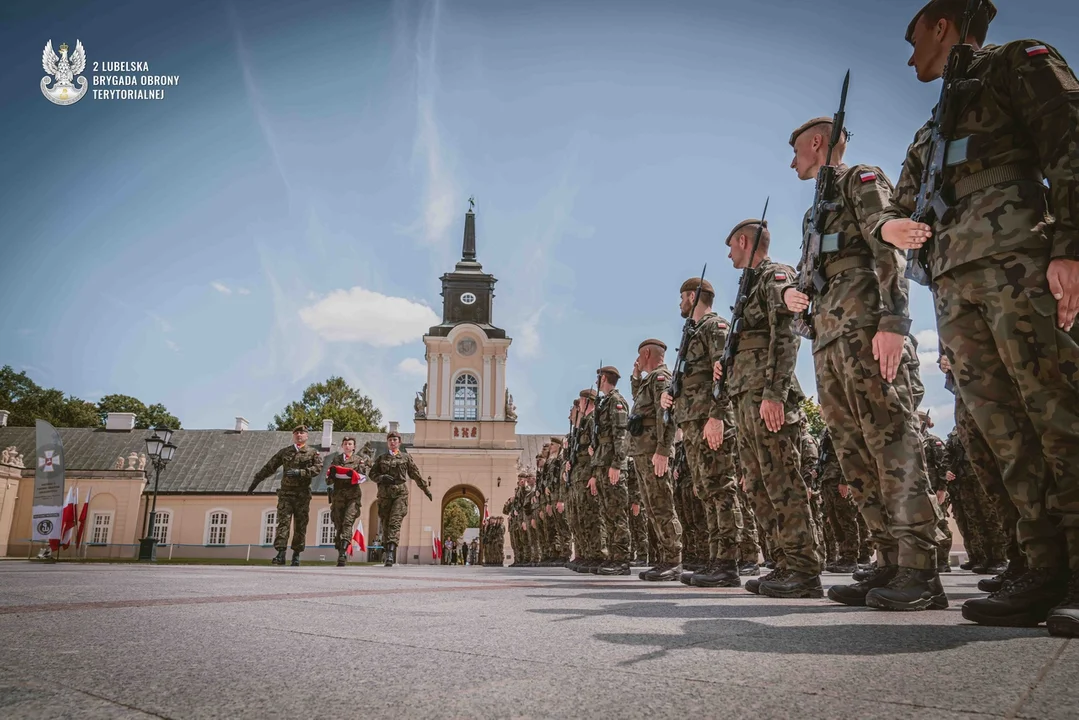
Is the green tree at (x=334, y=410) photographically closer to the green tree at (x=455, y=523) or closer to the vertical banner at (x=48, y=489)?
the green tree at (x=455, y=523)

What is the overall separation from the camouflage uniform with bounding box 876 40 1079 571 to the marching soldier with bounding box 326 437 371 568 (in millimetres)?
11697

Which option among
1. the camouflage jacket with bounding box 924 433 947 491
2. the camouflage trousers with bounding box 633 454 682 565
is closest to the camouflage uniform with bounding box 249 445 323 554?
the camouflage trousers with bounding box 633 454 682 565

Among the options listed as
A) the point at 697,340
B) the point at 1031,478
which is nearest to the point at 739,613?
the point at 1031,478

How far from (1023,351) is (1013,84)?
1120mm

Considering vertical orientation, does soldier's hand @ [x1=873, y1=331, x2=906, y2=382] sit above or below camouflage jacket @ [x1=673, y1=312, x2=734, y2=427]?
below

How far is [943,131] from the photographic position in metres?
3.12

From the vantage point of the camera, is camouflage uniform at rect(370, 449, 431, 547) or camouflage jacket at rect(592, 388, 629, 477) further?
camouflage uniform at rect(370, 449, 431, 547)

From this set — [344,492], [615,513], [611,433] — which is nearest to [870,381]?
[611,433]

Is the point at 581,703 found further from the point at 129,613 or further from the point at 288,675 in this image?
the point at 129,613

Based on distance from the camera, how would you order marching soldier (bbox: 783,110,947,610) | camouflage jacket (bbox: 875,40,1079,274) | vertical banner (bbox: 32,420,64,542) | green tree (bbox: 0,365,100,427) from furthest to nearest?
green tree (bbox: 0,365,100,427)
vertical banner (bbox: 32,420,64,542)
marching soldier (bbox: 783,110,947,610)
camouflage jacket (bbox: 875,40,1079,274)

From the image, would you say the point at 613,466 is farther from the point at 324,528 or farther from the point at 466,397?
the point at 466,397

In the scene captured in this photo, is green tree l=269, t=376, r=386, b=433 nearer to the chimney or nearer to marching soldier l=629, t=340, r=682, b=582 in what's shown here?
the chimney

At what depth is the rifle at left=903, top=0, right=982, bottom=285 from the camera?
309cm

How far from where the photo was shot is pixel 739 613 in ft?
10.5
